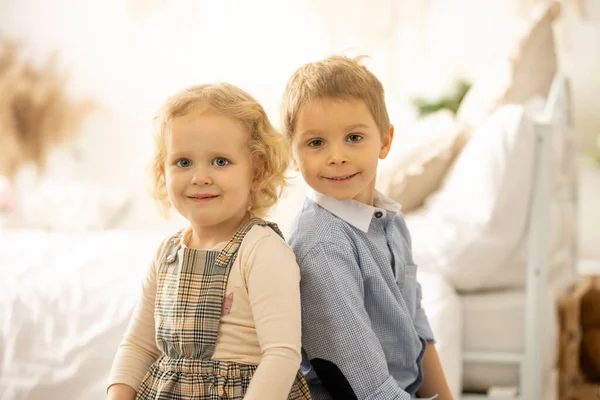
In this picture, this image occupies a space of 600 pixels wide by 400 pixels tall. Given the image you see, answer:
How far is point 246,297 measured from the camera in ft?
3.27

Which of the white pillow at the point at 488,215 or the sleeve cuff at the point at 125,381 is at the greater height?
the white pillow at the point at 488,215

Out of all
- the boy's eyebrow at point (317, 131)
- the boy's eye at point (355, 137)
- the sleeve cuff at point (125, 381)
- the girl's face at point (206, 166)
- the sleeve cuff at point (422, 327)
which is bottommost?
the sleeve cuff at point (125, 381)

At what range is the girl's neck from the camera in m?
1.07

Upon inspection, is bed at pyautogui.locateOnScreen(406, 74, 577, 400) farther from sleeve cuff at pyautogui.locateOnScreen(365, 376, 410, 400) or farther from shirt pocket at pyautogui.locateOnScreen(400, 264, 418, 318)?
sleeve cuff at pyautogui.locateOnScreen(365, 376, 410, 400)

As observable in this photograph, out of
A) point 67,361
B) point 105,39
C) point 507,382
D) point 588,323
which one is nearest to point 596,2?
point 588,323

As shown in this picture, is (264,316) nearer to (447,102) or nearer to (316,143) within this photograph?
(316,143)

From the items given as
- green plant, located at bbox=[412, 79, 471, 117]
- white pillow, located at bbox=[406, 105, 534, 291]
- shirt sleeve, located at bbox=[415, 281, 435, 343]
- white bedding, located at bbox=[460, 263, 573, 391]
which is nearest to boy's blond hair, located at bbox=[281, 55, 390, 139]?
shirt sleeve, located at bbox=[415, 281, 435, 343]

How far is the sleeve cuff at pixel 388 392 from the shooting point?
1.02 m

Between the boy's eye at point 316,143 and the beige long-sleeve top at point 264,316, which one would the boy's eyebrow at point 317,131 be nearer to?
the boy's eye at point 316,143

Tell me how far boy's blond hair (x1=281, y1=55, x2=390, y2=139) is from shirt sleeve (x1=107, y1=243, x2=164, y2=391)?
0.99 ft

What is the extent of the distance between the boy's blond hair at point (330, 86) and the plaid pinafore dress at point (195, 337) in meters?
0.21

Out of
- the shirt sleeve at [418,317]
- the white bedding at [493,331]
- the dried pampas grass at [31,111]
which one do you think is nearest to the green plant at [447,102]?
the white bedding at [493,331]

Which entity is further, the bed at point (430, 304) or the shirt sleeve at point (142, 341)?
the bed at point (430, 304)

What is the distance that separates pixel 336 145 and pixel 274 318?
0.30m
